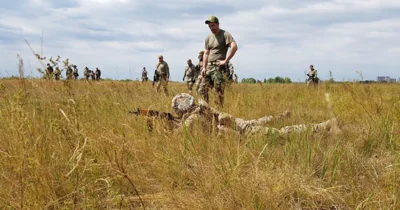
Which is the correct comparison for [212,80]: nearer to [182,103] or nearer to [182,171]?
[182,103]

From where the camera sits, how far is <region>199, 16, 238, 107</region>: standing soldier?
4.77m

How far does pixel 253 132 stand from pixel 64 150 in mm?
1528

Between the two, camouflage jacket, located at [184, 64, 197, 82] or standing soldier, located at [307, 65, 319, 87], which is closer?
camouflage jacket, located at [184, 64, 197, 82]

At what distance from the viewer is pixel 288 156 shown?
2.16 metres

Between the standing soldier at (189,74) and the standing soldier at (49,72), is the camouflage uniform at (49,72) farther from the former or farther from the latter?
the standing soldier at (189,74)

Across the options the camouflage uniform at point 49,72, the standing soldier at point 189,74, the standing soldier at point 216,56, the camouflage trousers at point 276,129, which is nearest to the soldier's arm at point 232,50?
the standing soldier at point 216,56

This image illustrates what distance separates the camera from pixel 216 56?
4961 millimetres

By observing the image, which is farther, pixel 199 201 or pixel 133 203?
pixel 133 203

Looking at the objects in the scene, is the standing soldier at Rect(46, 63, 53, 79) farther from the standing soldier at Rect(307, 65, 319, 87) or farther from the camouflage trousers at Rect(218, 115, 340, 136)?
the standing soldier at Rect(307, 65, 319, 87)

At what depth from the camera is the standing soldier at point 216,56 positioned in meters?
4.77

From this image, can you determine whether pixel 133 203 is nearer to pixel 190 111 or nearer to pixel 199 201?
pixel 199 201

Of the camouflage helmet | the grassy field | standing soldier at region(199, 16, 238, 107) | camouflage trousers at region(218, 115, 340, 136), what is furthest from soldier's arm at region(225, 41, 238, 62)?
the grassy field

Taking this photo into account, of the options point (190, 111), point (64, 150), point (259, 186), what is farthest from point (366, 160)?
point (64, 150)

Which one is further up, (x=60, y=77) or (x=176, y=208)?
(x=60, y=77)
